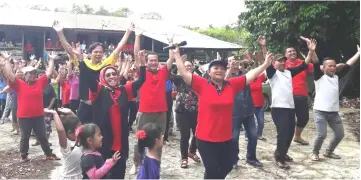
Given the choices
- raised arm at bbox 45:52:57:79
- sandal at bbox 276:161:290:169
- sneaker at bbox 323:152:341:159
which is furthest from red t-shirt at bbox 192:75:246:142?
sneaker at bbox 323:152:341:159

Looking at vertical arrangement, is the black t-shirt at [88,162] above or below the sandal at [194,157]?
above

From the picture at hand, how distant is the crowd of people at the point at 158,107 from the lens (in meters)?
3.46

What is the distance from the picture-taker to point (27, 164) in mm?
6086

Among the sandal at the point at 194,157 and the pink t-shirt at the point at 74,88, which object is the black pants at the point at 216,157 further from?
the pink t-shirt at the point at 74,88

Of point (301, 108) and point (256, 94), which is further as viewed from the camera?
point (256, 94)

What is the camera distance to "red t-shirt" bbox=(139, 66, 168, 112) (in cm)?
553

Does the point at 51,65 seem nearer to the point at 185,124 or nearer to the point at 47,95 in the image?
the point at 47,95

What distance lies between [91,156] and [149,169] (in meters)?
0.49

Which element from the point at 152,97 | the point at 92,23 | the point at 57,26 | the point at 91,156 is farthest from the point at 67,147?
the point at 92,23

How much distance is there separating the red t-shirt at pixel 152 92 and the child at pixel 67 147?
1983mm

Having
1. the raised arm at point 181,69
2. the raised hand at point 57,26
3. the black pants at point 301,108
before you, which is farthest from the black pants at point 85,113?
the black pants at point 301,108

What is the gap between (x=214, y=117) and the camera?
13.2ft

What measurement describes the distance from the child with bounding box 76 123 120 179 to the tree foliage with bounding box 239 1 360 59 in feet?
37.8

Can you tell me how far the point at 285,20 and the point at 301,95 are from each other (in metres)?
7.80
